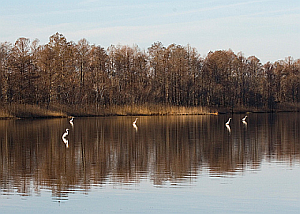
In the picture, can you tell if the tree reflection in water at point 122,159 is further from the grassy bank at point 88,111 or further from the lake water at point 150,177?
the grassy bank at point 88,111

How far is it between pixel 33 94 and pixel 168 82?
2270 centimetres

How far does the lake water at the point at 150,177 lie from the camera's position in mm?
8945

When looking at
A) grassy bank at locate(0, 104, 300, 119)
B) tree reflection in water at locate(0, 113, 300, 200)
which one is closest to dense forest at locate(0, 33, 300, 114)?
grassy bank at locate(0, 104, 300, 119)

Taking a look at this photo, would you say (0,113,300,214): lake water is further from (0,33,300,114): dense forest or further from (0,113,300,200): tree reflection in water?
(0,33,300,114): dense forest


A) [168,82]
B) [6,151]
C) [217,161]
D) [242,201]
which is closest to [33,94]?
[168,82]

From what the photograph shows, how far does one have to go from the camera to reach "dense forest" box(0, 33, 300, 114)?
47.7m

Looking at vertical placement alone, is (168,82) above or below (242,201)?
above

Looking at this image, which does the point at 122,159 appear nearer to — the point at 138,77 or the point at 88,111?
the point at 88,111

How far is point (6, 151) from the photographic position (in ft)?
57.4

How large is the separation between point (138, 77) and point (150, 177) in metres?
53.9

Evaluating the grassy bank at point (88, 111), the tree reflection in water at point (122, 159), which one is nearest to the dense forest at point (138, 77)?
the grassy bank at point (88, 111)

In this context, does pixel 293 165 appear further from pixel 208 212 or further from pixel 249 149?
pixel 208 212

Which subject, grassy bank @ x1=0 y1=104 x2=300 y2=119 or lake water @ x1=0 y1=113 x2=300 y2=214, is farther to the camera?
grassy bank @ x1=0 y1=104 x2=300 y2=119

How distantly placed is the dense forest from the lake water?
28944mm
